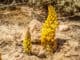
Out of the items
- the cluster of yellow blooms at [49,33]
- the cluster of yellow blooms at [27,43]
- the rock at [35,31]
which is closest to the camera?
the cluster of yellow blooms at [27,43]

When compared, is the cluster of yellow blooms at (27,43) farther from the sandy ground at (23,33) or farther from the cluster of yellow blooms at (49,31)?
the cluster of yellow blooms at (49,31)

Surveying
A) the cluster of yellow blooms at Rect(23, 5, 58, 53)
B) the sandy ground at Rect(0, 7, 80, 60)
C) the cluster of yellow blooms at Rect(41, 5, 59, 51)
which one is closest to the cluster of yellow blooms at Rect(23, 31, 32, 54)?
the cluster of yellow blooms at Rect(23, 5, 58, 53)

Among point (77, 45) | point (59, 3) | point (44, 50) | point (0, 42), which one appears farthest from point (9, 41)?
point (59, 3)

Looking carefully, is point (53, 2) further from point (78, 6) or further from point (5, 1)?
point (5, 1)

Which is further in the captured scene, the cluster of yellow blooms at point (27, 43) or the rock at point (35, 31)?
the rock at point (35, 31)

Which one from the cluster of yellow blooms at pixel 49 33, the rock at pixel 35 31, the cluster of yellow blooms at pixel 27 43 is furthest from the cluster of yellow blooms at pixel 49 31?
the cluster of yellow blooms at pixel 27 43

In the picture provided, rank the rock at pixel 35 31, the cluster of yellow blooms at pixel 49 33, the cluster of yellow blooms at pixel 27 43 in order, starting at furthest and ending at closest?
the rock at pixel 35 31
the cluster of yellow blooms at pixel 49 33
the cluster of yellow blooms at pixel 27 43
